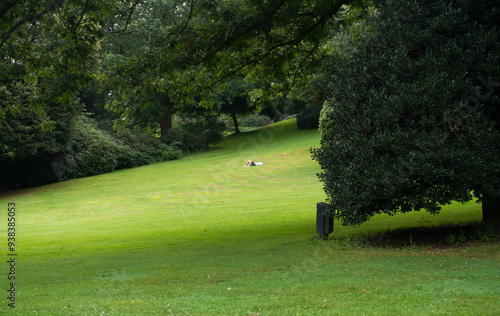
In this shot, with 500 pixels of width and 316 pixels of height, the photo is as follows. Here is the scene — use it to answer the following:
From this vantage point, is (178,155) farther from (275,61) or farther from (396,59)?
(396,59)

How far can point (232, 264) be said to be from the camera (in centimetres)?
852

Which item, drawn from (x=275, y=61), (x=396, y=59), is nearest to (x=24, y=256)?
(x=275, y=61)

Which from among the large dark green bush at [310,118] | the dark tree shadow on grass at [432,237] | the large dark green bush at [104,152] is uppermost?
the large dark green bush at [310,118]

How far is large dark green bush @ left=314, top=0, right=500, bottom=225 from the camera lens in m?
7.86

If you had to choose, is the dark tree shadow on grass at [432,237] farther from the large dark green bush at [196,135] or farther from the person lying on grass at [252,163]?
the large dark green bush at [196,135]

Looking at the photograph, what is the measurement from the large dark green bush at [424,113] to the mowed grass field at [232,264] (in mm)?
1389

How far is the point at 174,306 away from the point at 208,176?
22.5 metres

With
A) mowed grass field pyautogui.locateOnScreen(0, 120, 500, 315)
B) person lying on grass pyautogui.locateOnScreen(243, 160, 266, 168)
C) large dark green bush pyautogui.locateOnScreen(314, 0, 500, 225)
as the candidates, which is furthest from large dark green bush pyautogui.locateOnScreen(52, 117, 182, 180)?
large dark green bush pyautogui.locateOnScreen(314, 0, 500, 225)

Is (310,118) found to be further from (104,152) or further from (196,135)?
(104,152)

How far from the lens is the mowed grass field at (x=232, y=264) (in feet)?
18.7

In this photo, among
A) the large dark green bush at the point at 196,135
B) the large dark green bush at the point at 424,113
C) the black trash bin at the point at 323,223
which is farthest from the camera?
the large dark green bush at the point at 196,135

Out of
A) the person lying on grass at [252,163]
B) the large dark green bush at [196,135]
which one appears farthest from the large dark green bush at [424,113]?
the large dark green bush at [196,135]

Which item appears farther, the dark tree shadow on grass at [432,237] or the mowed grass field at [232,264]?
the dark tree shadow on grass at [432,237]

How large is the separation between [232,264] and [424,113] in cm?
490
